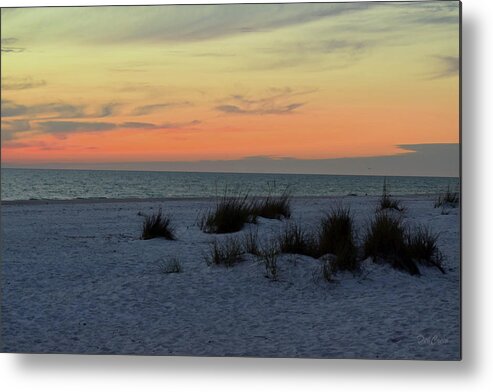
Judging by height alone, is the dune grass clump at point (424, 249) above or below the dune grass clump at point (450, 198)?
below

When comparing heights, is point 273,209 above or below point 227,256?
above

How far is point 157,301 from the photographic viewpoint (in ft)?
15.8

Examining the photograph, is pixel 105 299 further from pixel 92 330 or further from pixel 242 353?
pixel 242 353

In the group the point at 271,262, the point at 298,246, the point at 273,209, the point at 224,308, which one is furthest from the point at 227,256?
the point at 273,209

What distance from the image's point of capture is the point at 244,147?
556cm

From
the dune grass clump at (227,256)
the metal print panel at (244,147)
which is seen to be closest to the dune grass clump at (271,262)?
the metal print panel at (244,147)

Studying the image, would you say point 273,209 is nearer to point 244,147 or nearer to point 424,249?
point 244,147

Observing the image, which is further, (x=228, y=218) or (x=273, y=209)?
(x=273, y=209)

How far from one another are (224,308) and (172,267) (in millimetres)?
853

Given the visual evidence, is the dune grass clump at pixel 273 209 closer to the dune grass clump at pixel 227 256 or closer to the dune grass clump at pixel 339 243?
the dune grass clump at pixel 339 243

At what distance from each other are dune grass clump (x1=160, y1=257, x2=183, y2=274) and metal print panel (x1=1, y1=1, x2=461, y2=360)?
0.06 feet

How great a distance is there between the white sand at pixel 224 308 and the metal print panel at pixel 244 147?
1 cm

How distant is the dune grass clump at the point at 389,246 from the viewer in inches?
203
